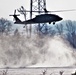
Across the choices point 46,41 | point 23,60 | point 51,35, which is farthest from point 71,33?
point 23,60

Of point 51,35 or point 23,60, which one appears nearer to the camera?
point 23,60

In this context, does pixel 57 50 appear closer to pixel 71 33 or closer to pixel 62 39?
pixel 62 39

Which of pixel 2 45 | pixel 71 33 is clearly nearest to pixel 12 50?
pixel 2 45

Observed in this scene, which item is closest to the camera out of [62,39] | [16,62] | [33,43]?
[16,62]

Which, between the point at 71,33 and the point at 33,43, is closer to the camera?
the point at 33,43

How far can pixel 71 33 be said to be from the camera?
151m

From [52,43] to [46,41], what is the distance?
103 centimetres

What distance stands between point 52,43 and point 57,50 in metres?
1.48

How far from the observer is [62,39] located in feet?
422

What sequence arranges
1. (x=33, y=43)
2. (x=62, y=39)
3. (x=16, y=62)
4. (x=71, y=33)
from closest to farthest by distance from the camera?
(x=16, y=62) → (x=33, y=43) → (x=62, y=39) → (x=71, y=33)

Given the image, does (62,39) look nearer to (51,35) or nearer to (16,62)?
(51,35)

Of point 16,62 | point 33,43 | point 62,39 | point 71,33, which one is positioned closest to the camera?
point 16,62

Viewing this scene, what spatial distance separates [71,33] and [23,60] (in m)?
38.4

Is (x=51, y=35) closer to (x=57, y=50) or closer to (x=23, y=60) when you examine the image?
(x=57, y=50)
